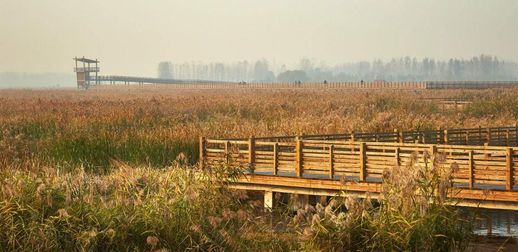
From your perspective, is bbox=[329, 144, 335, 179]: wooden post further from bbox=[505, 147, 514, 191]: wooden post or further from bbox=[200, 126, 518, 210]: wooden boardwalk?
bbox=[505, 147, 514, 191]: wooden post

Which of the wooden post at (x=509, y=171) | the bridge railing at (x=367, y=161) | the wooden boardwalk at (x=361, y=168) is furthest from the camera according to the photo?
the bridge railing at (x=367, y=161)

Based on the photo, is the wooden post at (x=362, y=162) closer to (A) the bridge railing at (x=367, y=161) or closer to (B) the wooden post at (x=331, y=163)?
(A) the bridge railing at (x=367, y=161)

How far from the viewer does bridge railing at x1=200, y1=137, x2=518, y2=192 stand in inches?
816

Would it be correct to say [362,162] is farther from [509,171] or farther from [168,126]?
[168,126]

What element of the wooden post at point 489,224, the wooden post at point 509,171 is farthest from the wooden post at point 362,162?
the wooden post at point 509,171

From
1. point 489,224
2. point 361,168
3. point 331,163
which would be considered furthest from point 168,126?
point 489,224

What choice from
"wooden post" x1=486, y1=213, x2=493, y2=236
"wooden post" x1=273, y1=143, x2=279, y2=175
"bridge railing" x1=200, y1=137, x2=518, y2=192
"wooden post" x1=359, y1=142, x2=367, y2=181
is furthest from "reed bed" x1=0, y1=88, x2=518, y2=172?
"wooden post" x1=486, y1=213, x2=493, y2=236

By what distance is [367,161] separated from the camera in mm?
22688

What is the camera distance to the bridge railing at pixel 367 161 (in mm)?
20734

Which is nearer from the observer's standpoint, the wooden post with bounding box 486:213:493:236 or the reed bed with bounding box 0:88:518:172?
the wooden post with bounding box 486:213:493:236

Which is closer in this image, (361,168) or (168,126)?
(361,168)

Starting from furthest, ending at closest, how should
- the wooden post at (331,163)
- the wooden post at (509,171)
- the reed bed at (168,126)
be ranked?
1. the reed bed at (168,126)
2. the wooden post at (331,163)
3. the wooden post at (509,171)

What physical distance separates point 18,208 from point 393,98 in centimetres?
4683

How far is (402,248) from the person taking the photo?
14.8 metres
